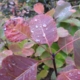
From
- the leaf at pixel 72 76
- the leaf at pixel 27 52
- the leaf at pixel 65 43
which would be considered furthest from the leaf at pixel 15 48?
the leaf at pixel 72 76

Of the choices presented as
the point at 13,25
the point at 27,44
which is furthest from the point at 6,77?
the point at 27,44

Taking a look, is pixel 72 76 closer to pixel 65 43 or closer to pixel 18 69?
pixel 18 69

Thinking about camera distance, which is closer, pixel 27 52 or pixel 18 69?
pixel 18 69

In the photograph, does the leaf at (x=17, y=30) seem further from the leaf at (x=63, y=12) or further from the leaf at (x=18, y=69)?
the leaf at (x=63, y=12)

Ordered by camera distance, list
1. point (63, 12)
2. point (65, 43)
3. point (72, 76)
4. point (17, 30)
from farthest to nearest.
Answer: point (63, 12), point (65, 43), point (17, 30), point (72, 76)

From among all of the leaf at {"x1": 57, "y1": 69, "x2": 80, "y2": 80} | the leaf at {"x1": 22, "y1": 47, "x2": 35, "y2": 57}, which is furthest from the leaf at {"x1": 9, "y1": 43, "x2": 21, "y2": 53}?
the leaf at {"x1": 57, "y1": 69, "x2": 80, "y2": 80}

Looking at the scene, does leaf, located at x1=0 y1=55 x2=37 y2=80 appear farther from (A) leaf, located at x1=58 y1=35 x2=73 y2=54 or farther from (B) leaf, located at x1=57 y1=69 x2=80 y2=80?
(A) leaf, located at x1=58 y1=35 x2=73 y2=54

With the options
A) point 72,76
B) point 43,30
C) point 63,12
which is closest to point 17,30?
point 43,30
